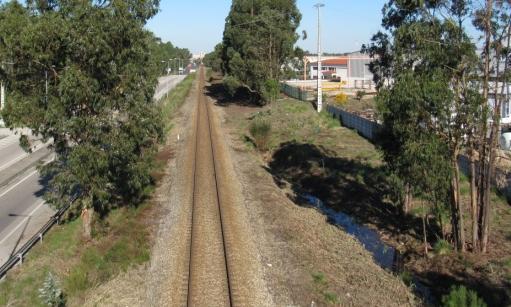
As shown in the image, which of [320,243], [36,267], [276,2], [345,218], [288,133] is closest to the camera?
[36,267]

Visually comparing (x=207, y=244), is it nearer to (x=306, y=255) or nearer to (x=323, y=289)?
(x=306, y=255)

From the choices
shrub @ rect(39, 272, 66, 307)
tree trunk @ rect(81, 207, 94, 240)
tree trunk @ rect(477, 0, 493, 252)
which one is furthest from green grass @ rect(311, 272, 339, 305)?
tree trunk @ rect(81, 207, 94, 240)

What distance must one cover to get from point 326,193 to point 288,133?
16.2m

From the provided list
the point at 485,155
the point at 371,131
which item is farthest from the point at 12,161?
the point at 485,155

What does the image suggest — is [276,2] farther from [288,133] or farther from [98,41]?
[98,41]

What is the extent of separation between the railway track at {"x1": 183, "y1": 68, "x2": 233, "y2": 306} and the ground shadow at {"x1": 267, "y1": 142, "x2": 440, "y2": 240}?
3947 mm

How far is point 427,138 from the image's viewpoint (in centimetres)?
1733

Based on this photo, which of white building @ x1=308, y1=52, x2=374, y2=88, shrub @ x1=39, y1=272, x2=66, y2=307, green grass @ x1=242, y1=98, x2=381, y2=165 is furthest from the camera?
white building @ x1=308, y1=52, x2=374, y2=88

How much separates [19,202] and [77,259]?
8.91 metres

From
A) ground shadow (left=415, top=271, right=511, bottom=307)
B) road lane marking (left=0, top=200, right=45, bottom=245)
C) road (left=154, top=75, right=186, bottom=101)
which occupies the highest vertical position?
road (left=154, top=75, right=186, bottom=101)

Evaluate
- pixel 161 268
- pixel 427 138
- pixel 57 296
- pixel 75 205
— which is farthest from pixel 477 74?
pixel 75 205

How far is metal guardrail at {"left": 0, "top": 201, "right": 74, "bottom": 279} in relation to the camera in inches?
649

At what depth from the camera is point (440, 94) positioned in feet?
54.4

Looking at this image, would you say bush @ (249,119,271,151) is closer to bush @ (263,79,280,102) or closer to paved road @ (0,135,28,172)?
paved road @ (0,135,28,172)
